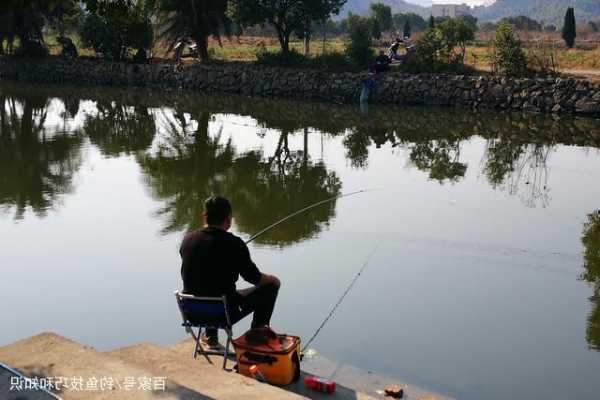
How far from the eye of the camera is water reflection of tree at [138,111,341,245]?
8.79m

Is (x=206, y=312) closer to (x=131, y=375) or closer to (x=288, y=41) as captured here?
(x=131, y=375)

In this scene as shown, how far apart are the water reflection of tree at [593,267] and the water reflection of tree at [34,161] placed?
6233 mm

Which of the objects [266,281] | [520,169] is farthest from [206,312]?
[520,169]

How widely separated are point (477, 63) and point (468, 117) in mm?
7593

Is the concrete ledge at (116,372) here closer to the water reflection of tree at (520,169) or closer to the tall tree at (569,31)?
the water reflection of tree at (520,169)

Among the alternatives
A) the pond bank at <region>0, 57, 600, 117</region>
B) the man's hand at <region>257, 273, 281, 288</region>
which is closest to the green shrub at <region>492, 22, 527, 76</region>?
the pond bank at <region>0, 57, 600, 117</region>

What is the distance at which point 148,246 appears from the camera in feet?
25.1

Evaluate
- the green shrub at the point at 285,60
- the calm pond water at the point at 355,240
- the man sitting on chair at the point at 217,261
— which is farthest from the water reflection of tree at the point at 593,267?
the green shrub at the point at 285,60

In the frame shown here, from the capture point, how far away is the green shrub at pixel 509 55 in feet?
79.9

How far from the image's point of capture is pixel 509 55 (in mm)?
24375

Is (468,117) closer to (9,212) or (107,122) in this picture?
(107,122)

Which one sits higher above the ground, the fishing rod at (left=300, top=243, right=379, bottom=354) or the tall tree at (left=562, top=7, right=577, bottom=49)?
the tall tree at (left=562, top=7, right=577, bottom=49)

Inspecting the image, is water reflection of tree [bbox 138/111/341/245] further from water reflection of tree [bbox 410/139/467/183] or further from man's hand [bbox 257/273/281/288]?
man's hand [bbox 257/273/281/288]

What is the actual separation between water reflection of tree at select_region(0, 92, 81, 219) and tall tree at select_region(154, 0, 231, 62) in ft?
34.6
